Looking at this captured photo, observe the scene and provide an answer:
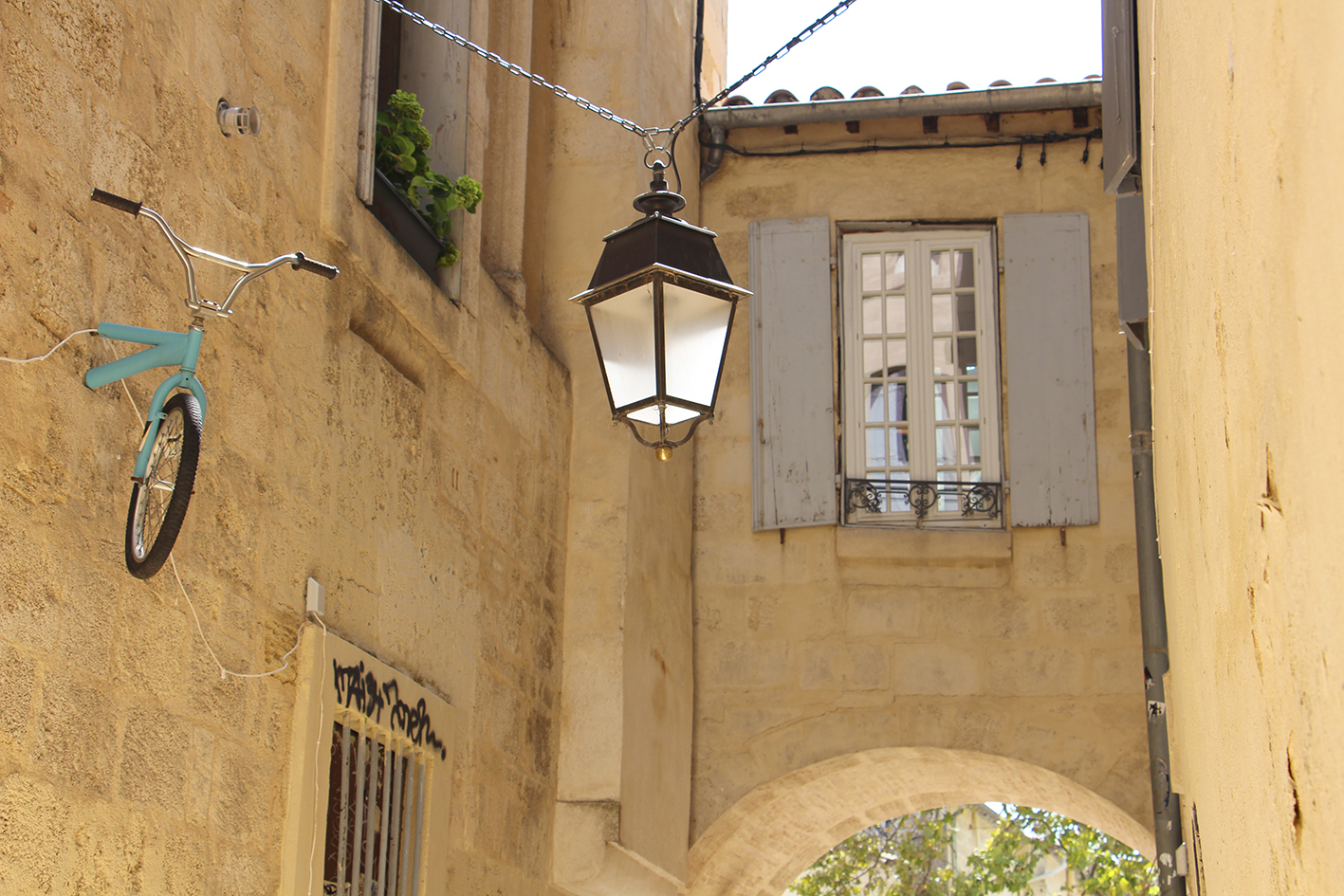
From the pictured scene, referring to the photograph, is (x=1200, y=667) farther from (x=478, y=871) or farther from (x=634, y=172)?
(x=634, y=172)

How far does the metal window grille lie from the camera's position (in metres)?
4.22

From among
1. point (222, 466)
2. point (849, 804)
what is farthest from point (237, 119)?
point (849, 804)

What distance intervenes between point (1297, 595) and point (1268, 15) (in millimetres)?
430

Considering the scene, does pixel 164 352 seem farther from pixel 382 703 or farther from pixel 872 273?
pixel 872 273

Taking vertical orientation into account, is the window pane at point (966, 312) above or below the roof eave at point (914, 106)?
below

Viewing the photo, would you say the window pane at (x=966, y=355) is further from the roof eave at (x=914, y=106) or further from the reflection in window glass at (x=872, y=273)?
the roof eave at (x=914, y=106)

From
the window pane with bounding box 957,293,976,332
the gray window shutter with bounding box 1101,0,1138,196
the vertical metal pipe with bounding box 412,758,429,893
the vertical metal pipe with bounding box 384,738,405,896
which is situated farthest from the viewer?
the window pane with bounding box 957,293,976,332

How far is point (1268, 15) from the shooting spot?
3.78 ft

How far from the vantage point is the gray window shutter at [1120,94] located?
14.5 ft

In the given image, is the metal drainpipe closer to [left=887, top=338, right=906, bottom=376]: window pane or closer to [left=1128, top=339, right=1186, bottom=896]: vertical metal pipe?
[left=887, top=338, right=906, bottom=376]: window pane

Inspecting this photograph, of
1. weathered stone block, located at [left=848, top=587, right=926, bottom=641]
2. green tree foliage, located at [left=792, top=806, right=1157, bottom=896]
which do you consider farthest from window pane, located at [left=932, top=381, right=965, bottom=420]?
green tree foliage, located at [left=792, top=806, right=1157, bottom=896]

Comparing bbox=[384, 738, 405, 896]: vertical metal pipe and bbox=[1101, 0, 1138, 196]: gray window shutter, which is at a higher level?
bbox=[1101, 0, 1138, 196]: gray window shutter

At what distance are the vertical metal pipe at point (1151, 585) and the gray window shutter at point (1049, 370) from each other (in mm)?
1802

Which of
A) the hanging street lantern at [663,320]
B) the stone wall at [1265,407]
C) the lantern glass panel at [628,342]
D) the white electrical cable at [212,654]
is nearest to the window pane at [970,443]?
the hanging street lantern at [663,320]
